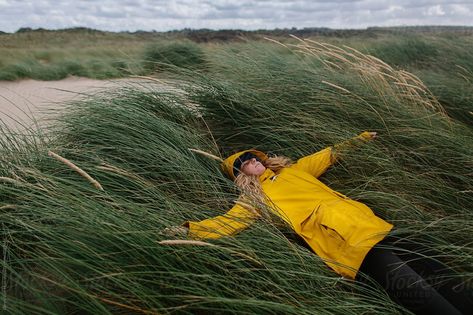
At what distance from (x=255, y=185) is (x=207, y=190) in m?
0.32

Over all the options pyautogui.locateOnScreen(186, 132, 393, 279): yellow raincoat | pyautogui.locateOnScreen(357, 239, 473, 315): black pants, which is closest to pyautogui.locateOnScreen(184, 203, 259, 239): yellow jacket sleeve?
pyautogui.locateOnScreen(186, 132, 393, 279): yellow raincoat

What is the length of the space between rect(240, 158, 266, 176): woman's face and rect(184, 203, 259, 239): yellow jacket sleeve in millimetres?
570

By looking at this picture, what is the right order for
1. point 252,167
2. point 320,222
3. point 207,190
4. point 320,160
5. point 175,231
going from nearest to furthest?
point 175,231, point 320,222, point 207,190, point 252,167, point 320,160

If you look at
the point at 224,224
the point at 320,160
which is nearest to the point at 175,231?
the point at 224,224

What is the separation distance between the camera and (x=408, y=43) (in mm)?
9141

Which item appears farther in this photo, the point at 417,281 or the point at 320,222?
the point at 320,222

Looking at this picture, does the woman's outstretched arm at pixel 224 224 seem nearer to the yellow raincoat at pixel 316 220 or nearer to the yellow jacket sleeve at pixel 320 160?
the yellow raincoat at pixel 316 220

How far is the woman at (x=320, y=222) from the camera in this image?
220 centimetres

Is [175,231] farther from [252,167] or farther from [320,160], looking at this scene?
[320,160]

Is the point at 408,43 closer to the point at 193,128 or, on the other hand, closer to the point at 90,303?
the point at 193,128

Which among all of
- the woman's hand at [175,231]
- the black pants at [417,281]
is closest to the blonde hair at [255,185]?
the woman's hand at [175,231]

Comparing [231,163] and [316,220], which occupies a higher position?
[231,163]

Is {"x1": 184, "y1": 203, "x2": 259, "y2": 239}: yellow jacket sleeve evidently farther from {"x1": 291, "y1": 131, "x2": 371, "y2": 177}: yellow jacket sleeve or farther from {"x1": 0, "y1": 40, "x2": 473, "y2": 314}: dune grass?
{"x1": 291, "y1": 131, "x2": 371, "y2": 177}: yellow jacket sleeve

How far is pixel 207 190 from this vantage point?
9.66 ft
